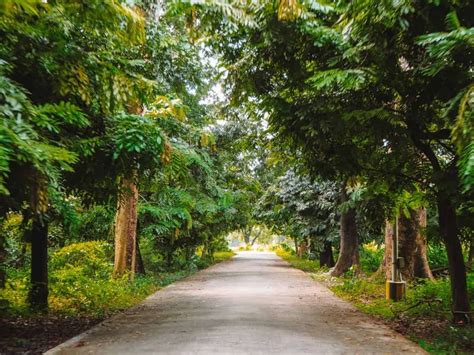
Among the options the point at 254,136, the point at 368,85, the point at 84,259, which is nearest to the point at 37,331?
the point at 84,259

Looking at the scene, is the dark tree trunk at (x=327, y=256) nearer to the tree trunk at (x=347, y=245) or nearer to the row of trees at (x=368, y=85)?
the tree trunk at (x=347, y=245)

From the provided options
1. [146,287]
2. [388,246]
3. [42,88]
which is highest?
[42,88]

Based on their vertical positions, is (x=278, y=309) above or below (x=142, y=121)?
below

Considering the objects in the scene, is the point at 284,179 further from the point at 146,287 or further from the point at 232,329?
the point at 232,329

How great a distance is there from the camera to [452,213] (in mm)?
8594

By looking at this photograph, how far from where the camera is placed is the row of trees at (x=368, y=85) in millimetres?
6480

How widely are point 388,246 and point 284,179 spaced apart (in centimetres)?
996

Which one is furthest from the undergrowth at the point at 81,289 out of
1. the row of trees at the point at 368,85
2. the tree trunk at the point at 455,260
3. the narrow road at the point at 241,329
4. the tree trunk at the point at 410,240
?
the tree trunk at the point at 410,240

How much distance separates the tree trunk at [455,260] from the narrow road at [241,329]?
4.31 feet

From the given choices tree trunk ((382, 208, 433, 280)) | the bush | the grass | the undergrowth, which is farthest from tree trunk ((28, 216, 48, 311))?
tree trunk ((382, 208, 433, 280))

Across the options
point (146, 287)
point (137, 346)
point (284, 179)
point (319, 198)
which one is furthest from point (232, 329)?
point (284, 179)

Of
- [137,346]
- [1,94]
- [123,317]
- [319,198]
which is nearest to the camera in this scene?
[1,94]

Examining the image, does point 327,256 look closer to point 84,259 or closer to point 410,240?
point 410,240

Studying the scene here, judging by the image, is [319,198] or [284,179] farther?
[284,179]
